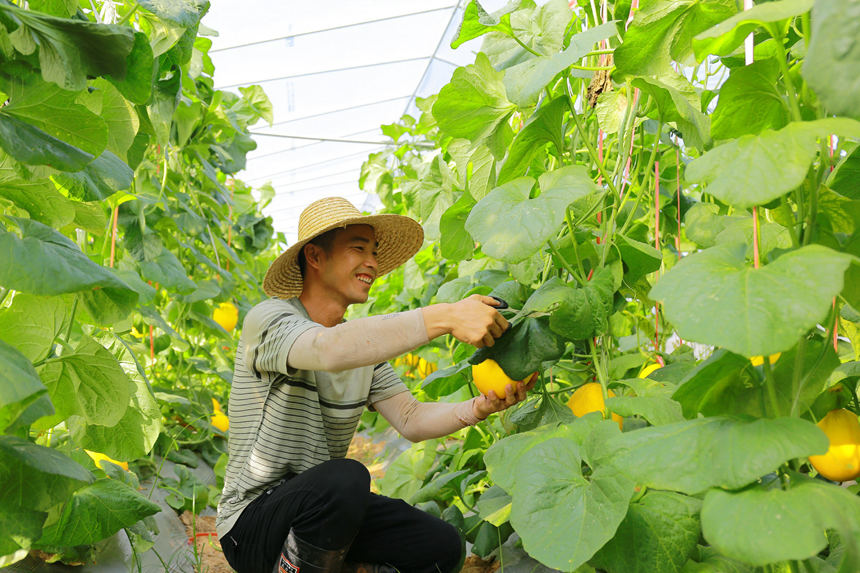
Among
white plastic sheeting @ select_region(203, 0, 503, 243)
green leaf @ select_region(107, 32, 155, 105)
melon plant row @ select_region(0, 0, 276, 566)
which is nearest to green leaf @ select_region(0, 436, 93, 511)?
melon plant row @ select_region(0, 0, 276, 566)

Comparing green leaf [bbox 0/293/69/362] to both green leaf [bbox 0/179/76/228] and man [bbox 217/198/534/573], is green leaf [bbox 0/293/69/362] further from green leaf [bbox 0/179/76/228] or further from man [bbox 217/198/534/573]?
man [bbox 217/198/534/573]

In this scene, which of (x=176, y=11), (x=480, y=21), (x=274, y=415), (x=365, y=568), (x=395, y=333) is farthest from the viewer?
(x=365, y=568)

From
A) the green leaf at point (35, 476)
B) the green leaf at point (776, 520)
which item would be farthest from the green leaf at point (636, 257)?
the green leaf at point (35, 476)

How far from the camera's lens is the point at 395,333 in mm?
1362

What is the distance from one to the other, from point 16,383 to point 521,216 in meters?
0.59

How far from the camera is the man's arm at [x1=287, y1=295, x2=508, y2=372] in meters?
1.24

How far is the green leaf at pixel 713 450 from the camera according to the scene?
695mm

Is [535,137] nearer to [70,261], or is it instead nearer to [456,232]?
[456,232]

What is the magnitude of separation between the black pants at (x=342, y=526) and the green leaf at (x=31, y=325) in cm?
71

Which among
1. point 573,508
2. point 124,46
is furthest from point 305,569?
point 124,46

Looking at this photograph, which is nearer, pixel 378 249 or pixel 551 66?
pixel 551 66

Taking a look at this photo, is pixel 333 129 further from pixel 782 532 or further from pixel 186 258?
pixel 782 532

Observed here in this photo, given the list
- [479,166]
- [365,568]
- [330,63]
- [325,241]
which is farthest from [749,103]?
[330,63]

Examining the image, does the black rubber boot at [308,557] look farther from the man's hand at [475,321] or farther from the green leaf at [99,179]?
the green leaf at [99,179]
